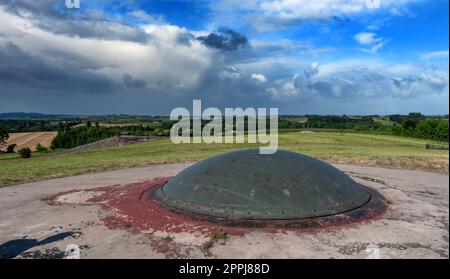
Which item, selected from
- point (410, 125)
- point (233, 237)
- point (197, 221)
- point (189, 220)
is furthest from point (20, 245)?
point (410, 125)

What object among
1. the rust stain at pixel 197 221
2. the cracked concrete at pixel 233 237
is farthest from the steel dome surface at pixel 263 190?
the cracked concrete at pixel 233 237

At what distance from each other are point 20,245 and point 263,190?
486cm

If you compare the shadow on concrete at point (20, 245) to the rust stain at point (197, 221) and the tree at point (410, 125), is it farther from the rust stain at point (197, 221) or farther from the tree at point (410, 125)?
the tree at point (410, 125)

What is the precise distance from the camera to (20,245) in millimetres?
6359

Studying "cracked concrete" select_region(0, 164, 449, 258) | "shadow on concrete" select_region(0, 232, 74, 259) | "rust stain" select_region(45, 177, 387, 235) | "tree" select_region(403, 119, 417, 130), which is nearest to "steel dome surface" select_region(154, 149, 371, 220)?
"rust stain" select_region(45, 177, 387, 235)

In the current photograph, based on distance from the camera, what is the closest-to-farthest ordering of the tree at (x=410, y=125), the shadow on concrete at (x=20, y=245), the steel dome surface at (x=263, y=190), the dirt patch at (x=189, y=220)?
the shadow on concrete at (x=20, y=245) → the dirt patch at (x=189, y=220) → the steel dome surface at (x=263, y=190) → the tree at (x=410, y=125)

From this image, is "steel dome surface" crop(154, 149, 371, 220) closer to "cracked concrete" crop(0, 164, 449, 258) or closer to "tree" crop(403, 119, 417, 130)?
"cracked concrete" crop(0, 164, 449, 258)

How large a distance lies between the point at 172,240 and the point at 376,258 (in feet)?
→ 11.6

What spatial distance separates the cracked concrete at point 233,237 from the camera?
588 centimetres

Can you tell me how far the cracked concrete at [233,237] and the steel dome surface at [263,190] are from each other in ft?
2.45

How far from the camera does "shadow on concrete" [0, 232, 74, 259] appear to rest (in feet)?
19.7

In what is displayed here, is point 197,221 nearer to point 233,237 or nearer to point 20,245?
point 233,237

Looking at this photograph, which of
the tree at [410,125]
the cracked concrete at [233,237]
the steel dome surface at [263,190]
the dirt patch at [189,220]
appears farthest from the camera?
the tree at [410,125]

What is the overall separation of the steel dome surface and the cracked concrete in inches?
29.4
